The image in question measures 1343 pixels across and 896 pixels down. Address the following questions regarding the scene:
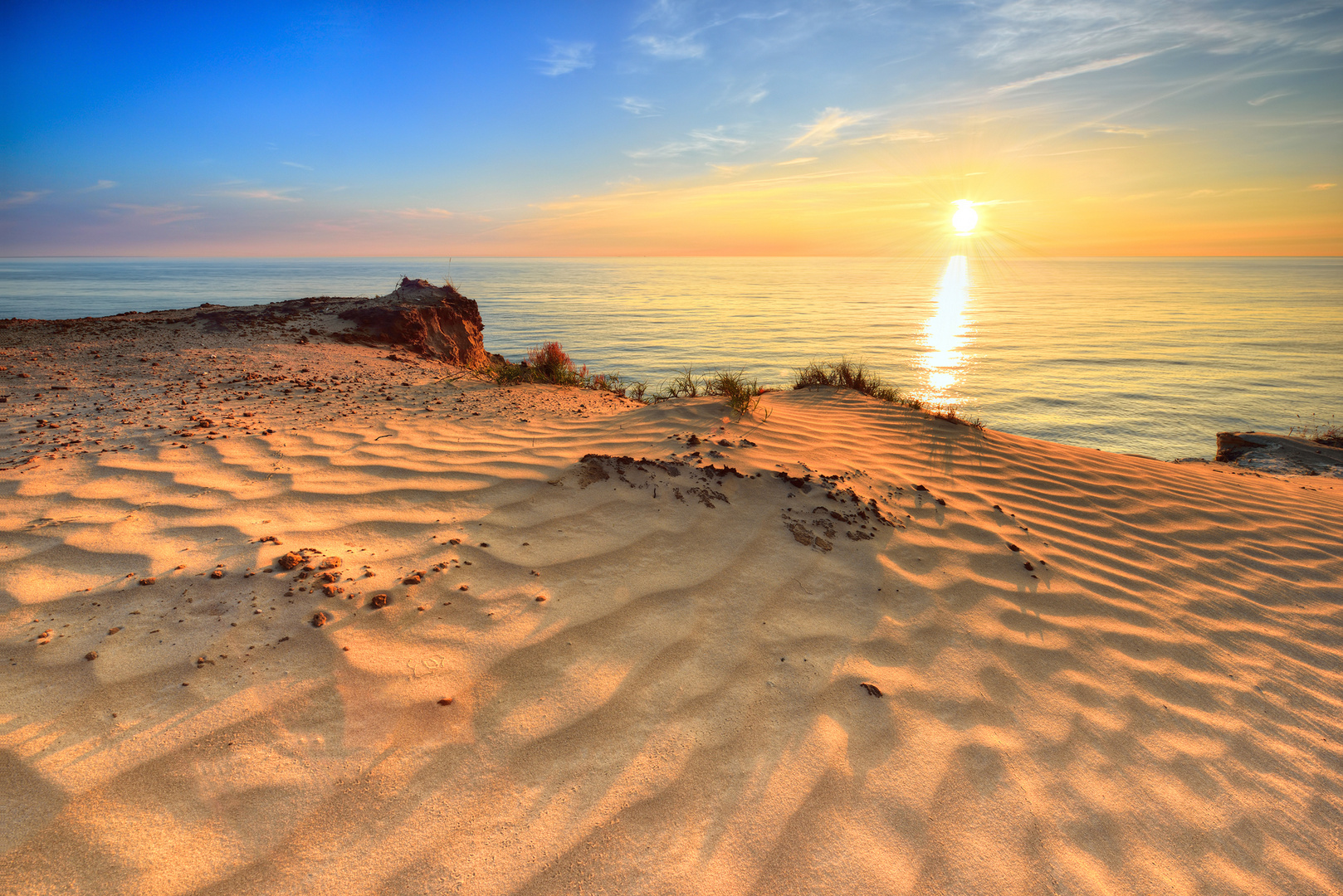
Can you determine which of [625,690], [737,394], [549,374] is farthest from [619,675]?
[549,374]

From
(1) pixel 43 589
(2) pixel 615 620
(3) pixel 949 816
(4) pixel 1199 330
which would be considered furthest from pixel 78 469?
(4) pixel 1199 330

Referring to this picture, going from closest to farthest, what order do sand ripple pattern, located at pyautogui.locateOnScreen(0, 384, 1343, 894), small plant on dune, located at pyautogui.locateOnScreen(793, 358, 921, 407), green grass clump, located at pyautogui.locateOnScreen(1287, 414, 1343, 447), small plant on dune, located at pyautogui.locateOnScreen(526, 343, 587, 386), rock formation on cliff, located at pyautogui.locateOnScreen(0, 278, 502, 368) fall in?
sand ripple pattern, located at pyautogui.locateOnScreen(0, 384, 1343, 894) < small plant on dune, located at pyautogui.locateOnScreen(793, 358, 921, 407) < small plant on dune, located at pyautogui.locateOnScreen(526, 343, 587, 386) < rock formation on cliff, located at pyautogui.locateOnScreen(0, 278, 502, 368) < green grass clump, located at pyautogui.locateOnScreen(1287, 414, 1343, 447)

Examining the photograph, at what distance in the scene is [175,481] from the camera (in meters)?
3.00

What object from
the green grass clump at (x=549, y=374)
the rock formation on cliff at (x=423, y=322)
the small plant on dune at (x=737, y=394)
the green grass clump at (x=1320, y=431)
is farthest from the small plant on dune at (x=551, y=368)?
the green grass clump at (x=1320, y=431)

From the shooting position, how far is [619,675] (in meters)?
2.10

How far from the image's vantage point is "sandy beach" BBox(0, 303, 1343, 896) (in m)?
1.54

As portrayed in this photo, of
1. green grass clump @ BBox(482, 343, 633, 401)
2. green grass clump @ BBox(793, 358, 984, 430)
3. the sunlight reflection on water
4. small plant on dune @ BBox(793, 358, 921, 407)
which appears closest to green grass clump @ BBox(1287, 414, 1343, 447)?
the sunlight reflection on water

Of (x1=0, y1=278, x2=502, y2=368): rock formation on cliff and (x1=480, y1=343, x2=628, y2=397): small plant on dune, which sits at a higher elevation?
(x1=0, y1=278, x2=502, y2=368): rock formation on cliff

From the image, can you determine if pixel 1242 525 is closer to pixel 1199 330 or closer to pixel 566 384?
pixel 566 384

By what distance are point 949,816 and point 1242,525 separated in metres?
4.12

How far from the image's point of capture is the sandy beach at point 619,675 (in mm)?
1539

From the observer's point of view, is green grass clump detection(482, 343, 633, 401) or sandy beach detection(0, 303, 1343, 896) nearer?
sandy beach detection(0, 303, 1343, 896)

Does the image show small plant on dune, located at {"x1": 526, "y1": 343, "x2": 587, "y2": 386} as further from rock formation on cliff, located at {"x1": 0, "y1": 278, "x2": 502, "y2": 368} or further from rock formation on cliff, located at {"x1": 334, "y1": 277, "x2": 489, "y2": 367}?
rock formation on cliff, located at {"x1": 334, "y1": 277, "x2": 489, "y2": 367}

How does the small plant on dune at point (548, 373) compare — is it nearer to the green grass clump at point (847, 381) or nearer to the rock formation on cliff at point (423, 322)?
the rock formation on cliff at point (423, 322)
